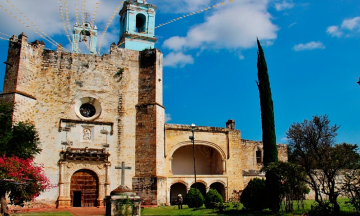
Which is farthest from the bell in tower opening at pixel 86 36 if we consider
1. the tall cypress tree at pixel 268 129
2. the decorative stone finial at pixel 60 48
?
the tall cypress tree at pixel 268 129

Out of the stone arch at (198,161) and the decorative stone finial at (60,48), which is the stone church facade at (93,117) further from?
the stone arch at (198,161)

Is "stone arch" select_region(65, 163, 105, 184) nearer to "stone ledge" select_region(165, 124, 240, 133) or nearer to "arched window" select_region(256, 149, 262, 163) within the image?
"stone ledge" select_region(165, 124, 240, 133)

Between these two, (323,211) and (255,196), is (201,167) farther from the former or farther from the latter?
(323,211)

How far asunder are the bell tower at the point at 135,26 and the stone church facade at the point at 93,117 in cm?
1001

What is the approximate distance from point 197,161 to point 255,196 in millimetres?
11476

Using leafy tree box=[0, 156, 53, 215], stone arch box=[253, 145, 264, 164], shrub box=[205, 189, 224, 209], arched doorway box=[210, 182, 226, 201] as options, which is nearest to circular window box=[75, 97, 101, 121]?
leafy tree box=[0, 156, 53, 215]

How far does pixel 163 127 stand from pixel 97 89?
4786mm

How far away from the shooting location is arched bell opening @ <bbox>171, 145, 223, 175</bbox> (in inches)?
1050

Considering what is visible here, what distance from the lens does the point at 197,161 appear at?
2744 centimetres

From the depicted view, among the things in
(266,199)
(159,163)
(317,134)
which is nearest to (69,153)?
(159,163)

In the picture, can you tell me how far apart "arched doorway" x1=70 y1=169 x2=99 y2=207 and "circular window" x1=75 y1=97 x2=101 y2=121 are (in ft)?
11.0

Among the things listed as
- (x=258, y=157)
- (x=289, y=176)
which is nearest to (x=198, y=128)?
(x=258, y=157)

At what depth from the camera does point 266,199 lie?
52.7 feet

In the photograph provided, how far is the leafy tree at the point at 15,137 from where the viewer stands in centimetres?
1620
